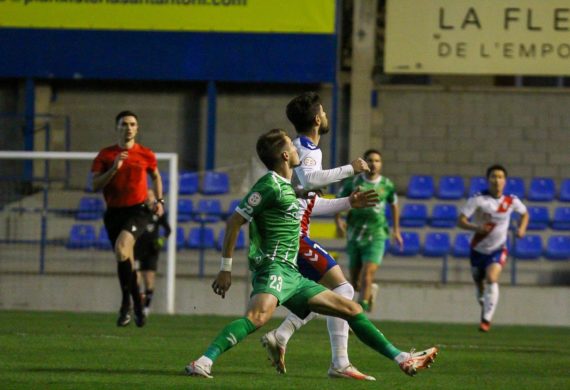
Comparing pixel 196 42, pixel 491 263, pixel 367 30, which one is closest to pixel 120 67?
pixel 196 42

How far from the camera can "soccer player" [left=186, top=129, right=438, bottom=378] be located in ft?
25.2

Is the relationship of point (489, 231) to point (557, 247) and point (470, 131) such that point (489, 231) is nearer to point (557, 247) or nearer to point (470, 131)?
point (557, 247)

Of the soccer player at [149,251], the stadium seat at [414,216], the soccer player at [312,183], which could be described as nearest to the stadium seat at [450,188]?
the stadium seat at [414,216]

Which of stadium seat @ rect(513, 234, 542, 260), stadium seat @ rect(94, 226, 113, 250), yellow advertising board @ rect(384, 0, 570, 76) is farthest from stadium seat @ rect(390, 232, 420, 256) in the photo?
stadium seat @ rect(94, 226, 113, 250)

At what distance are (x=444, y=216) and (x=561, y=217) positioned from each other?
6.51 feet

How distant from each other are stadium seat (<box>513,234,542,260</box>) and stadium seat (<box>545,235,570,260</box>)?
15cm

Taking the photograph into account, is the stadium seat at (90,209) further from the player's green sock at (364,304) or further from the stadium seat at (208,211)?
the player's green sock at (364,304)

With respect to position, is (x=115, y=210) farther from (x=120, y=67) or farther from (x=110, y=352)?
(x=120, y=67)

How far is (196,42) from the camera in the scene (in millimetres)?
23828

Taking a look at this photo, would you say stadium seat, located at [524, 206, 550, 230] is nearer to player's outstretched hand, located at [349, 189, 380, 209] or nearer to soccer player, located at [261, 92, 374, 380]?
soccer player, located at [261, 92, 374, 380]

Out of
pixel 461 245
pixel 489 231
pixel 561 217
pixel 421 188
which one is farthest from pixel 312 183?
pixel 421 188

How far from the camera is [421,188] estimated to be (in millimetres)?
22938

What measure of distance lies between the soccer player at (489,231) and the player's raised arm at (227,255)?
753cm

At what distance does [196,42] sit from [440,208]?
531 cm
